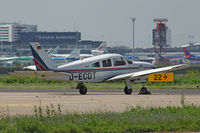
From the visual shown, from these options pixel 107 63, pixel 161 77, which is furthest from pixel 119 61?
pixel 161 77

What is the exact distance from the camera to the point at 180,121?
645 inches

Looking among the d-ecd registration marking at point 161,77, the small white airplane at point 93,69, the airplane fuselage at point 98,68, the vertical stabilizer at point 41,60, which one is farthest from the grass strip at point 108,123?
the d-ecd registration marking at point 161,77

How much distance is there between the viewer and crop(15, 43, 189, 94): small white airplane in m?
31.4

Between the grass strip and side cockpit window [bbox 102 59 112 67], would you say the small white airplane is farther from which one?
the grass strip

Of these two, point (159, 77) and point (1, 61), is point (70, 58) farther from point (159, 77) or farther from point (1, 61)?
point (159, 77)

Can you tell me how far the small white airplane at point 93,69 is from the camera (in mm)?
31359

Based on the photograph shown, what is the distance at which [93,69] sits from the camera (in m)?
32.5

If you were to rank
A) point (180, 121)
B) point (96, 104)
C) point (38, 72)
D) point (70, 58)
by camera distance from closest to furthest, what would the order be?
point (180, 121), point (96, 104), point (38, 72), point (70, 58)

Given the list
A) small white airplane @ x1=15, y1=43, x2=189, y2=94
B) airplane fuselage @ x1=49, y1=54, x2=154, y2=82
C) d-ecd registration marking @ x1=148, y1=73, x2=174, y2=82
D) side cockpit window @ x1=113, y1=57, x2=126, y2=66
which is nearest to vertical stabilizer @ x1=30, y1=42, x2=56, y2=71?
small white airplane @ x1=15, y1=43, x2=189, y2=94

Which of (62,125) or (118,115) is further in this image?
(118,115)

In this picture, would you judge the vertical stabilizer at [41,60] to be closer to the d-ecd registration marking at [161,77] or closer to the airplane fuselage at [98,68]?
the airplane fuselage at [98,68]

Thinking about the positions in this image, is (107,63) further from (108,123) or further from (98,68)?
(108,123)

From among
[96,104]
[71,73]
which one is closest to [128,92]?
[71,73]

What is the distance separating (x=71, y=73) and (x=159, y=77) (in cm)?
635
